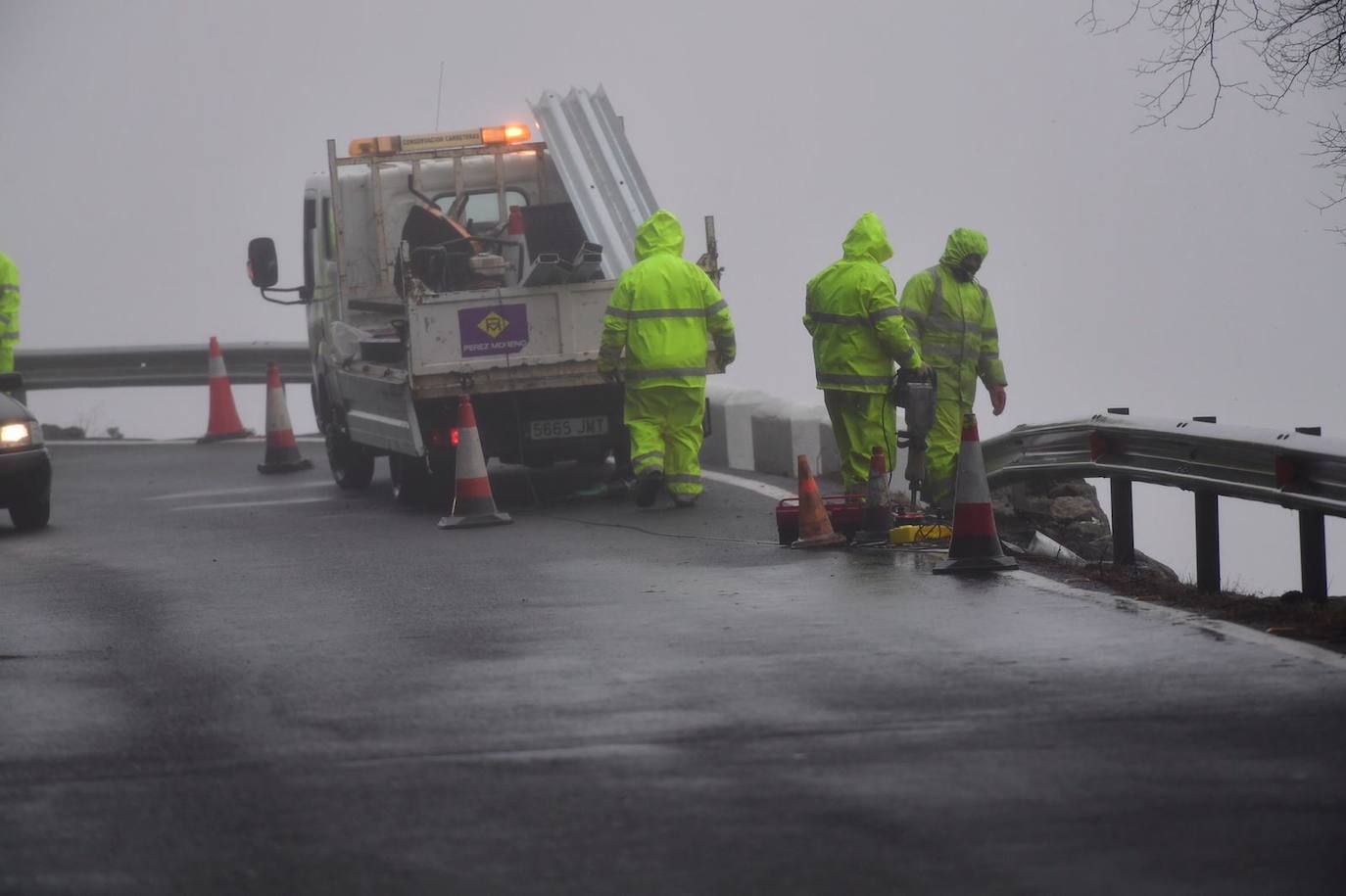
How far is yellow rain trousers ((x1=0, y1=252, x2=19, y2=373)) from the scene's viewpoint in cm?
1959

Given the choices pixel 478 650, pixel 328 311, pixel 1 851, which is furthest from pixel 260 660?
pixel 328 311

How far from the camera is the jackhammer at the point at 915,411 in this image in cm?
1197

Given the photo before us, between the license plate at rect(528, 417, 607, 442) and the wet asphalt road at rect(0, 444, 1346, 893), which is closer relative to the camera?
the wet asphalt road at rect(0, 444, 1346, 893)

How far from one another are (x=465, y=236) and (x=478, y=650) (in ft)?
25.8

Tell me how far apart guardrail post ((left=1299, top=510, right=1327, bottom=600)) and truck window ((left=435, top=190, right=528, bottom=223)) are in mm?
8985

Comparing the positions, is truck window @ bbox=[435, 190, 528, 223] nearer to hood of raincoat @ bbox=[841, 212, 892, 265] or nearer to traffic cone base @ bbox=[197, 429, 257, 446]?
hood of raincoat @ bbox=[841, 212, 892, 265]

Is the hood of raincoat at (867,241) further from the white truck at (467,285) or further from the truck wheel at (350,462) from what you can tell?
the truck wheel at (350,462)

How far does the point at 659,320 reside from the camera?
13734 mm

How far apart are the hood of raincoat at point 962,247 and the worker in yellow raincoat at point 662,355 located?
64.3 inches

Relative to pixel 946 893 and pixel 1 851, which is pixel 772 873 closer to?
pixel 946 893

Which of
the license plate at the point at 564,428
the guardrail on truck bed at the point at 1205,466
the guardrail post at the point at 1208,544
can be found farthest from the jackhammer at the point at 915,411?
the license plate at the point at 564,428

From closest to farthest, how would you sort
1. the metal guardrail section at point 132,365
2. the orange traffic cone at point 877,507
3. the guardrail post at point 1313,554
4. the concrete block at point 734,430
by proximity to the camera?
the guardrail post at point 1313,554, the orange traffic cone at point 877,507, the concrete block at point 734,430, the metal guardrail section at point 132,365

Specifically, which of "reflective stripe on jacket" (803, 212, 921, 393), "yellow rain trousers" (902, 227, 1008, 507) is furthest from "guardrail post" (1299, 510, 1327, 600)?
"yellow rain trousers" (902, 227, 1008, 507)

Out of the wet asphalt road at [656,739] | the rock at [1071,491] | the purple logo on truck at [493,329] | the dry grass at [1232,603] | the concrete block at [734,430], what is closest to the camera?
the wet asphalt road at [656,739]
